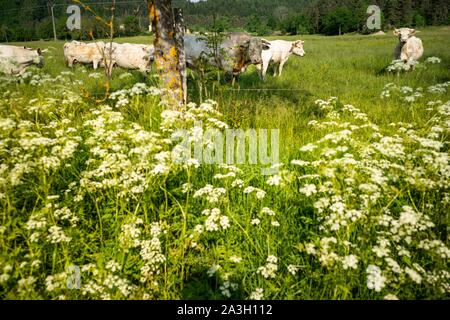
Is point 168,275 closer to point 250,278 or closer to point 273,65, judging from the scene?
point 250,278

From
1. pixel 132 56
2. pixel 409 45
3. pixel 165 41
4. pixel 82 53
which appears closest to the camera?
pixel 165 41

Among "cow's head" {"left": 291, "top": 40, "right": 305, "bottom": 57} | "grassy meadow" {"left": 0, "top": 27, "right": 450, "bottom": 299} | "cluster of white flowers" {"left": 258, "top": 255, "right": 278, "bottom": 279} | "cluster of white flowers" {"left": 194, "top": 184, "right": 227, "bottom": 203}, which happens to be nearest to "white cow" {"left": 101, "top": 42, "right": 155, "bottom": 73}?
"cow's head" {"left": 291, "top": 40, "right": 305, "bottom": 57}

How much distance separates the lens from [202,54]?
1060 centimetres

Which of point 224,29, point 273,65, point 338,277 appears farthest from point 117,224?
point 273,65

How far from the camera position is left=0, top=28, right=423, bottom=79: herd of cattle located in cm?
1163

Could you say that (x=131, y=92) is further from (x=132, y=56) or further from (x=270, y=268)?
(x=132, y=56)

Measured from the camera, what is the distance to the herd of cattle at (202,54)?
1163 centimetres

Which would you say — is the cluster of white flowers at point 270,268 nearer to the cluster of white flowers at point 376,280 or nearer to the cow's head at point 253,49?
the cluster of white flowers at point 376,280

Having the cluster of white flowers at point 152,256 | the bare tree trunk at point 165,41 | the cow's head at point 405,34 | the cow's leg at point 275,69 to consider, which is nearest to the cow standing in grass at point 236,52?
the cow's leg at point 275,69

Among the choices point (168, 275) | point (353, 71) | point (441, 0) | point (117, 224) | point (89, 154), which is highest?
point (441, 0)

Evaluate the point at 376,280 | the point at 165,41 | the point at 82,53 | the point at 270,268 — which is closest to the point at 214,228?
the point at 270,268

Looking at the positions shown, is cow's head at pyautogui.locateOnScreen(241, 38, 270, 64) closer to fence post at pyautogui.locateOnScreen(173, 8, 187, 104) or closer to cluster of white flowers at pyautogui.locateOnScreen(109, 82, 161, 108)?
fence post at pyautogui.locateOnScreen(173, 8, 187, 104)
